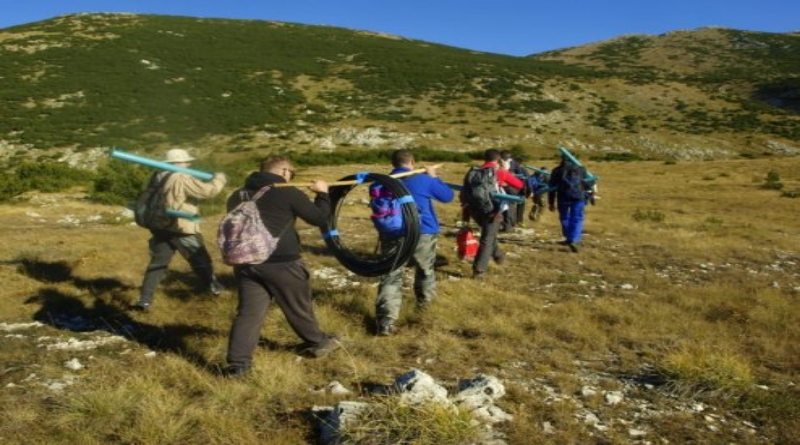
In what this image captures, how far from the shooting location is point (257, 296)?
554 cm

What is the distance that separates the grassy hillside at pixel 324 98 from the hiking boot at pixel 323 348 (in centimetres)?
3497

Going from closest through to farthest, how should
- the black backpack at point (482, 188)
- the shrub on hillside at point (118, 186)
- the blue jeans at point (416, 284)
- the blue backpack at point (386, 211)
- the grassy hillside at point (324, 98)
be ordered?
the blue backpack at point (386, 211) → the blue jeans at point (416, 284) → the black backpack at point (482, 188) → the shrub on hillside at point (118, 186) → the grassy hillside at point (324, 98)

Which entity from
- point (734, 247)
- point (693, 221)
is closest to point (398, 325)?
point (734, 247)

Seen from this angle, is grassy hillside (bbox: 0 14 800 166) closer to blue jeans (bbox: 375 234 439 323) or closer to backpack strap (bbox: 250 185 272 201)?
blue jeans (bbox: 375 234 439 323)

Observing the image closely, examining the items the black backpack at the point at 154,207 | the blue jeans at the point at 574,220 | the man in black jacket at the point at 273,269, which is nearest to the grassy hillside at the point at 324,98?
the blue jeans at the point at 574,220

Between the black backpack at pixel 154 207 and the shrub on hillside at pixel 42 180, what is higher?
the black backpack at pixel 154 207

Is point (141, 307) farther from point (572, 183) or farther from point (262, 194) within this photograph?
point (572, 183)

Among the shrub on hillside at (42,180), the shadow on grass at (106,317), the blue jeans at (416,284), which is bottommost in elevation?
the shrub on hillside at (42,180)

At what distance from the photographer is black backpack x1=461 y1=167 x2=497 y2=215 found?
357 inches

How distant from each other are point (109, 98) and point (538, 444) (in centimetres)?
5185

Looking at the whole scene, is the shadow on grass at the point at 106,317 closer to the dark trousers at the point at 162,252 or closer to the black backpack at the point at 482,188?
the dark trousers at the point at 162,252

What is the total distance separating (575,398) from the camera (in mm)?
5152

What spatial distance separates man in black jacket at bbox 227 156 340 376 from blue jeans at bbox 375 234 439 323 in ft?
3.94

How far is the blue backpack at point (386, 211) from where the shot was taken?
258 inches
